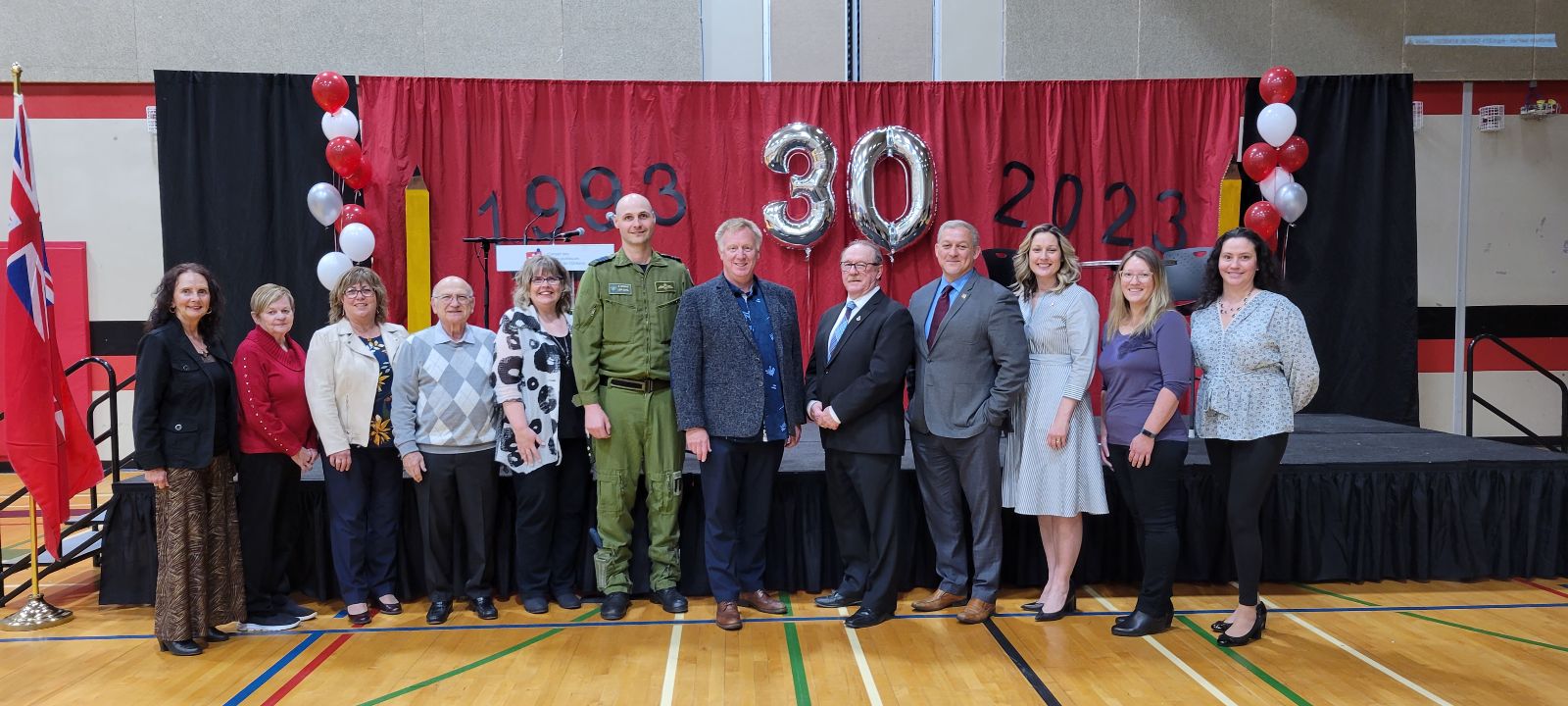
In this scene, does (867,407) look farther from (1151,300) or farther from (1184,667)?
(1184,667)

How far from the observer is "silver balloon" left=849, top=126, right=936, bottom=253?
6.03 metres

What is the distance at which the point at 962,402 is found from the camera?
127 inches

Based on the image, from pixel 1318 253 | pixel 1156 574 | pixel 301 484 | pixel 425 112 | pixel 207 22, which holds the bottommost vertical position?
pixel 1156 574

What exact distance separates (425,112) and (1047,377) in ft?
15.3

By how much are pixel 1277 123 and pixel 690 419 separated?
4733 millimetres

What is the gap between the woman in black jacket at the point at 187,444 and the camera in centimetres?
301

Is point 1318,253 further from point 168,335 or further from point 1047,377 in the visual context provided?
point 168,335

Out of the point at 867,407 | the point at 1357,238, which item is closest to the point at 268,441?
the point at 867,407

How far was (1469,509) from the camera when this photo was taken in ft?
12.6

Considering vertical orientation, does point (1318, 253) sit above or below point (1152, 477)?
above

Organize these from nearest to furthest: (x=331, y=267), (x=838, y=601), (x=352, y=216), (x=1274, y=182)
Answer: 1. (x=838, y=601)
2. (x=331, y=267)
3. (x=352, y=216)
4. (x=1274, y=182)

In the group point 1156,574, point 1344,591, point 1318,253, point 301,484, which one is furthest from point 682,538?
point 1318,253

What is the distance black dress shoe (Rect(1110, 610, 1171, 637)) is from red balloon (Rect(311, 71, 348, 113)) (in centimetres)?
530

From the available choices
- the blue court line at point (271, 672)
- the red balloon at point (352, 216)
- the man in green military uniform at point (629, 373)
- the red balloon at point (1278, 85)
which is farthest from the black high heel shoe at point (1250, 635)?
the red balloon at point (352, 216)
